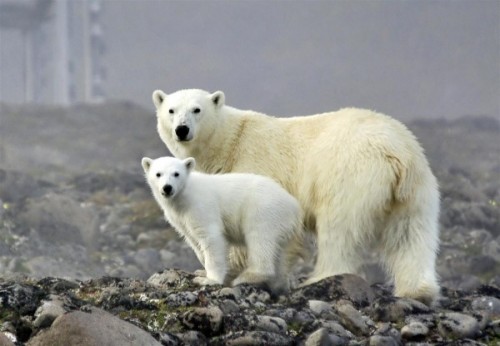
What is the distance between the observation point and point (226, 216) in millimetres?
7160

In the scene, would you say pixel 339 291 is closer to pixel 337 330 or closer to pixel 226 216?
pixel 337 330

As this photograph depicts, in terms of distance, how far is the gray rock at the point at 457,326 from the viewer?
20.9ft

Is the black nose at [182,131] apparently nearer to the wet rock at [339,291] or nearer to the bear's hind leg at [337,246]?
the bear's hind leg at [337,246]

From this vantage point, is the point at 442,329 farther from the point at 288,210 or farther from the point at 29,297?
the point at 29,297

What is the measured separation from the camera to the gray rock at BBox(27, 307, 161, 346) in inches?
213

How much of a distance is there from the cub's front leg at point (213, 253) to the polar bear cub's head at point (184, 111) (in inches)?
36.8

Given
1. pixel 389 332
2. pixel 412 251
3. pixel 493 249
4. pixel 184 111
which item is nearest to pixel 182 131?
pixel 184 111

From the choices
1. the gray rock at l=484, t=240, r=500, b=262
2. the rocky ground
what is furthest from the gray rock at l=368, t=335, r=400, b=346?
the gray rock at l=484, t=240, r=500, b=262

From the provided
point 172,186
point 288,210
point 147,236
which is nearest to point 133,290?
point 172,186

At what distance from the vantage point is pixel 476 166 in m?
30.5

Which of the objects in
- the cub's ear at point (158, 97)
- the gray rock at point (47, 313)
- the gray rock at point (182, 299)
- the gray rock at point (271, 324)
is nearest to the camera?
the gray rock at point (47, 313)

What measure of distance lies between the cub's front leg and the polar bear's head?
1.13ft

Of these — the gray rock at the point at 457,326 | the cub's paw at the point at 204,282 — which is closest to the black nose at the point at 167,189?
the cub's paw at the point at 204,282

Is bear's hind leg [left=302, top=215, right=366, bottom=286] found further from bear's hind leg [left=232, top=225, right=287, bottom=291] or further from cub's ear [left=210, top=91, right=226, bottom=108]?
cub's ear [left=210, top=91, right=226, bottom=108]
